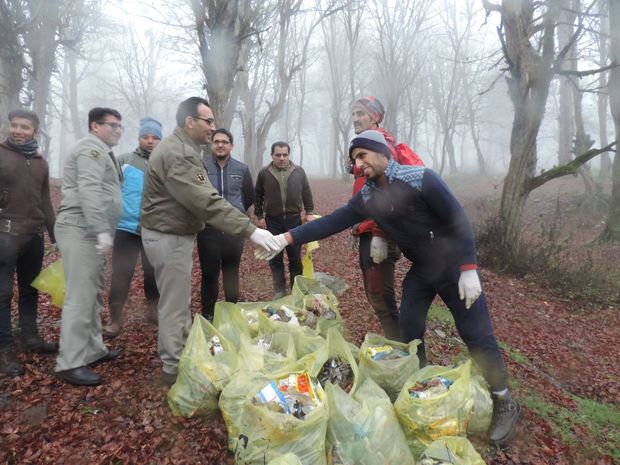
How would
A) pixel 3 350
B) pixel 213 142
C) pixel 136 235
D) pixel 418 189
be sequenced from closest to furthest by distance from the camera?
pixel 418 189
pixel 3 350
pixel 136 235
pixel 213 142

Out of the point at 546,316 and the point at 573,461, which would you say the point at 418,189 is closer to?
the point at 573,461

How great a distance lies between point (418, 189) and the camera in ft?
8.88

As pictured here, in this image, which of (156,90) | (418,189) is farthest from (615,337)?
(156,90)

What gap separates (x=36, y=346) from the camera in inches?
140

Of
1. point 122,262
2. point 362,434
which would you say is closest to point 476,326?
point 362,434

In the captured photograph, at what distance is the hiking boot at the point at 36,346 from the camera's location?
3.56 m

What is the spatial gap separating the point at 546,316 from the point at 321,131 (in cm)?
4546

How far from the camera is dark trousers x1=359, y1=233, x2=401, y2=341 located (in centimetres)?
348

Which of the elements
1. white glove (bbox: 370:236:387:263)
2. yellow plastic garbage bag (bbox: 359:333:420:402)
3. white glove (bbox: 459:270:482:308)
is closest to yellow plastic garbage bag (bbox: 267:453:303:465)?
yellow plastic garbage bag (bbox: 359:333:420:402)

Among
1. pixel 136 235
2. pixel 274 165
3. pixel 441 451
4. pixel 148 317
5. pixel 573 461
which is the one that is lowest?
pixel 573 461

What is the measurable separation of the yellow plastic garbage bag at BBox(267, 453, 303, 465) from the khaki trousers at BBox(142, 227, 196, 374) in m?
1.39

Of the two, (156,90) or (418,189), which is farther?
(156,90)

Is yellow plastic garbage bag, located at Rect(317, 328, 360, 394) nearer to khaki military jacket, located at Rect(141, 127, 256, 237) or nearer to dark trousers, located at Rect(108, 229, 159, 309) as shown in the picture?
khaki military jacket, located at Rect(141, 127, 256, 237)

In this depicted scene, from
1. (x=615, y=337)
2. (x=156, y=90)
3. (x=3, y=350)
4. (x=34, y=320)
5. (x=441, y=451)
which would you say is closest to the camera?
(x=441, y=451)
